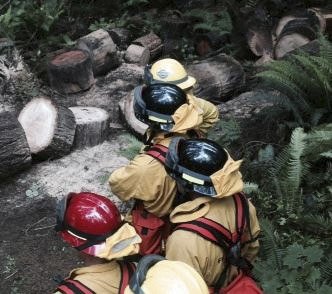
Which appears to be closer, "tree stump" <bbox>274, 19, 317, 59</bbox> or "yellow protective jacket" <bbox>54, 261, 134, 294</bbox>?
"yellow protective jacket" <bbox>54, 261, 134, 294</bbox>

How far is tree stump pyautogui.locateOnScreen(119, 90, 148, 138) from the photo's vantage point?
632 centimetres

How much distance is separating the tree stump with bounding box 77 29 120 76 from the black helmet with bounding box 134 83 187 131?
14.7ft

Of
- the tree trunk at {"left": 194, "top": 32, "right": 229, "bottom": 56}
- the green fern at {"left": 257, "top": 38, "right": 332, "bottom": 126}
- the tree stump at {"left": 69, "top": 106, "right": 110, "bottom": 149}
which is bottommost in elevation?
the tree stump at {"left": 69, "top": 106, "right": 110, "bottom": 149}

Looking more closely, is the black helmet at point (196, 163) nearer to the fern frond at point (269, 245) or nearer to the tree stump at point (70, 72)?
the fern frond at point (269, 245)

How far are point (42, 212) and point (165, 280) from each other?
3.64 metres

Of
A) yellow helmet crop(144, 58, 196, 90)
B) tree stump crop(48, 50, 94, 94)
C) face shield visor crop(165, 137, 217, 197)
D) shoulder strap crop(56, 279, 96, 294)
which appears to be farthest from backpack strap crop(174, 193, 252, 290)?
tree stump crop(48, 50, 94, 94)

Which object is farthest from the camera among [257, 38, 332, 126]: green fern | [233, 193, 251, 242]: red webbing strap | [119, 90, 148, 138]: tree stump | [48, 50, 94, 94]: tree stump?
[48, 50, 94, 94]: tree stump

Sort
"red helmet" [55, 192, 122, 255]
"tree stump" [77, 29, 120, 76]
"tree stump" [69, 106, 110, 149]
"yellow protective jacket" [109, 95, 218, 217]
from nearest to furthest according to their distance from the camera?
1. "red helmet" [55, 192, 122, 255]
2. "yellow protective jacket" [109, 95, 218, 217]
3. "tree stump" [69, 106, 110, 149]
4. "tree stump" [77, 29, 120, 76]

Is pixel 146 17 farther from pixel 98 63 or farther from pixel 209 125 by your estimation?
pixel 209 125

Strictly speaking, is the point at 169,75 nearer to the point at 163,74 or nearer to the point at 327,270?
the point at 163,74

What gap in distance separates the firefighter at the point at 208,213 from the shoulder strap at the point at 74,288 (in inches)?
21.1

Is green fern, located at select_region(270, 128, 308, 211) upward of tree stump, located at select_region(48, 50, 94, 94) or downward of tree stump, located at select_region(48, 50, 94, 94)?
upward

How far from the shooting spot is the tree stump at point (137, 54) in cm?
823

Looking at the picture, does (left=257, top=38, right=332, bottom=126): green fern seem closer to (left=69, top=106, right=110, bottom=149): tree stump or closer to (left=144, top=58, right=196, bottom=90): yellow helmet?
(left=144, top=58, right=196, bottom=90): yellow helmet
